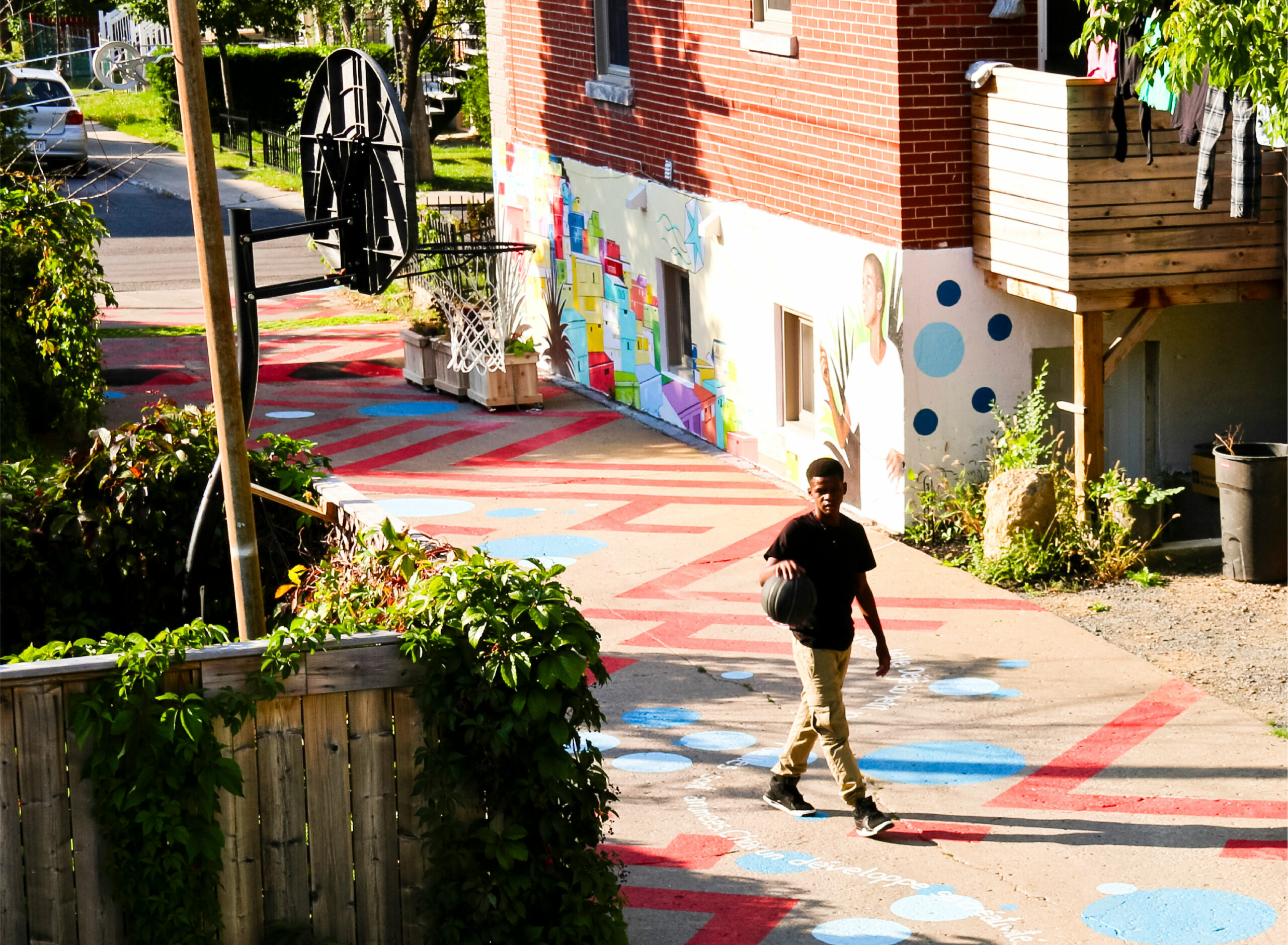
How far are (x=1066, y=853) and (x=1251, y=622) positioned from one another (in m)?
4.08

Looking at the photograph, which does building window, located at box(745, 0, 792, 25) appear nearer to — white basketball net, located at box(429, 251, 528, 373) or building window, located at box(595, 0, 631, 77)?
building window, located at box(595, 0, 631, 77)

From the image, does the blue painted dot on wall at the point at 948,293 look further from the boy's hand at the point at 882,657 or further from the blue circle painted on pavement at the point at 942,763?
the boy's hand at the point at 882,657

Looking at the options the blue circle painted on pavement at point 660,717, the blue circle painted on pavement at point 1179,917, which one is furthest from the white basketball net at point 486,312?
the blue circle painted on pavement at point 1179,917

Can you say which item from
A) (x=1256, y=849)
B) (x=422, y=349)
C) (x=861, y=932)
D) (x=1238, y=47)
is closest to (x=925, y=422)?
(x=1238, y=47)

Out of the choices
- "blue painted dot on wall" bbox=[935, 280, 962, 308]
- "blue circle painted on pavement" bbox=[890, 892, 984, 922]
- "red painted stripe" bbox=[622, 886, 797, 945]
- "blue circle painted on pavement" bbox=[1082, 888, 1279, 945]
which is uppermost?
"blue painted dot on wall" bbox=[935, 280, 962, 308]

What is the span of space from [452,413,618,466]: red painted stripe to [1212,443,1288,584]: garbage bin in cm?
698

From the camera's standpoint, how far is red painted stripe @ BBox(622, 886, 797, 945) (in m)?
6.51

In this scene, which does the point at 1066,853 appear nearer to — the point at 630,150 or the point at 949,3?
the point at 949,3

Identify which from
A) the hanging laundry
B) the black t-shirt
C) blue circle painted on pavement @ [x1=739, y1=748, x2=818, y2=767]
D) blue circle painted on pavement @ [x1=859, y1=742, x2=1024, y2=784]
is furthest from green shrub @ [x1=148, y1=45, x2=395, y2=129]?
the black t-shirt

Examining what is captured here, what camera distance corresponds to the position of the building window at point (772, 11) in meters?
14.4

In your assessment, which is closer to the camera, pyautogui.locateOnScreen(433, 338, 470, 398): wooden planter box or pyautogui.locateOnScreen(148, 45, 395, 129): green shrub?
pyautogui.locateOnScreen(433, 338, 470, 398): wooden planter box

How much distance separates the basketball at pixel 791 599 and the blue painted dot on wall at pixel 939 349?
580cm

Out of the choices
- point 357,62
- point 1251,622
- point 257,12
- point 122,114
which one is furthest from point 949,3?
point 122,114

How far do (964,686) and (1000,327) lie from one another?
4.09m
